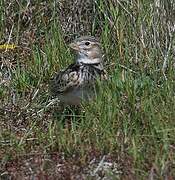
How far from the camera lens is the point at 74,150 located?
5.40 m

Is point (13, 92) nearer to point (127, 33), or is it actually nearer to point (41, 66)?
point (41, 66)

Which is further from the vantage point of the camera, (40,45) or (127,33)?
(40,45)

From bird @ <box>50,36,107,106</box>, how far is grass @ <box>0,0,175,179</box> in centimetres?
13

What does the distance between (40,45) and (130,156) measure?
2.95 metres

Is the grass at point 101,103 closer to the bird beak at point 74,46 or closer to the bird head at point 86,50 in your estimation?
the bird head at point 86,50

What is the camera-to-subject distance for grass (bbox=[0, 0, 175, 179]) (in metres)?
5.21

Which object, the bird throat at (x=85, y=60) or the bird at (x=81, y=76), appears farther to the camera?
the bird throat at (x=85, y=60)

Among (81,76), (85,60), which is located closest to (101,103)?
(81,76)

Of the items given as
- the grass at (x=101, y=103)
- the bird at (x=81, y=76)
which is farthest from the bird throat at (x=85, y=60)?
the grass at (x=101, y=103)

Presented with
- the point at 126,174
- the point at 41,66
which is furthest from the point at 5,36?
the point at 126,174

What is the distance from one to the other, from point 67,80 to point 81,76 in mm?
125

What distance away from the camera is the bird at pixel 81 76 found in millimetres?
6152

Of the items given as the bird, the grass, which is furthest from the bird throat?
the grass

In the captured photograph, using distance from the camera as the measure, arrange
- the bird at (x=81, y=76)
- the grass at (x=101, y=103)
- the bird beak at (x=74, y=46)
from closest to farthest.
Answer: the grass at (x=101, y=103)
the bird at (x=81, y=76)
the bird beak at (x=74, y=46)
